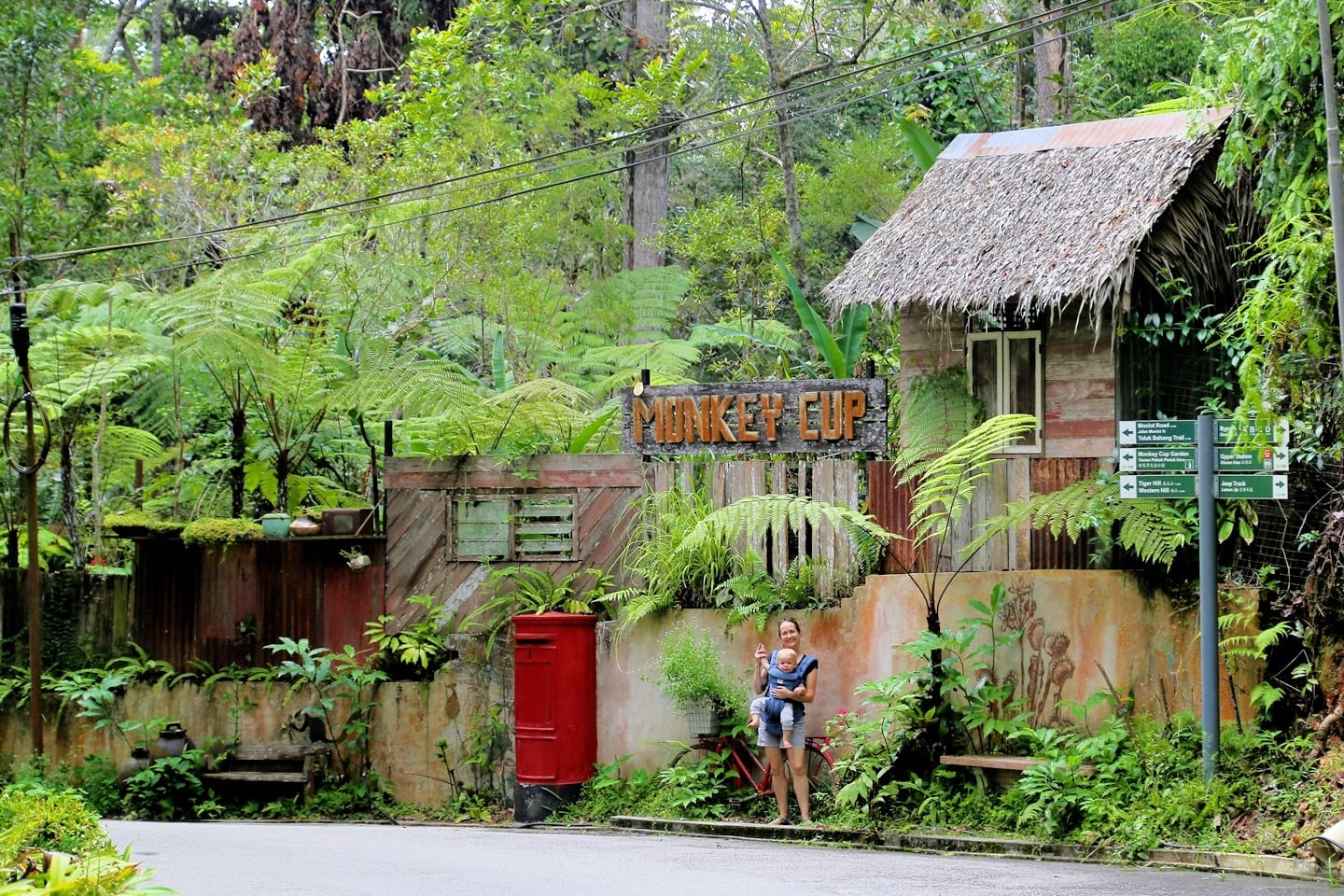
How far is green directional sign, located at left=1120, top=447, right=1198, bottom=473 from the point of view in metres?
10.9

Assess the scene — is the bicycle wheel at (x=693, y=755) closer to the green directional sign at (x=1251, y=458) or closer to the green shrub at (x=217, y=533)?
the green directional sign at (x=1251, y=458)

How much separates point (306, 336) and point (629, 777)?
280 inches

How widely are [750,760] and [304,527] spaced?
553 centimetres

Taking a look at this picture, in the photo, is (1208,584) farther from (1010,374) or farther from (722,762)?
(722,762)

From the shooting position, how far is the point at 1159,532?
11695 mm

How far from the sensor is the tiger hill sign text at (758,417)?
13688mm

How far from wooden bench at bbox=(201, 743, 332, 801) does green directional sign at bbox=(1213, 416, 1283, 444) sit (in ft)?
29.5

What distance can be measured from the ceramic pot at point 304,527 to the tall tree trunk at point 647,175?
822cm

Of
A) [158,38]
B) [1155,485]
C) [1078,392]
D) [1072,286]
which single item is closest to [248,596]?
[1078,392]

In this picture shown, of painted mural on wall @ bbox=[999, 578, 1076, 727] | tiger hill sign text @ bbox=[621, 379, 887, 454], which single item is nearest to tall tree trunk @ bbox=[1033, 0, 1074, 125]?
tiger hill sign text @ bbox=[621, 379, 887, 454]

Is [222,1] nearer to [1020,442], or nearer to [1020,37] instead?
[1020,37]

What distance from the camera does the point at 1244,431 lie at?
10938mm

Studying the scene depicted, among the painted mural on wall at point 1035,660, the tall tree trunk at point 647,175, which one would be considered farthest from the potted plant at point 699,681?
the tall tree trunk at point 647,175

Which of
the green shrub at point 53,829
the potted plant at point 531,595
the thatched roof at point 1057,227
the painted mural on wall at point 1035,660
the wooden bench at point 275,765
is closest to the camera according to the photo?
the green shrub at point 53,829
